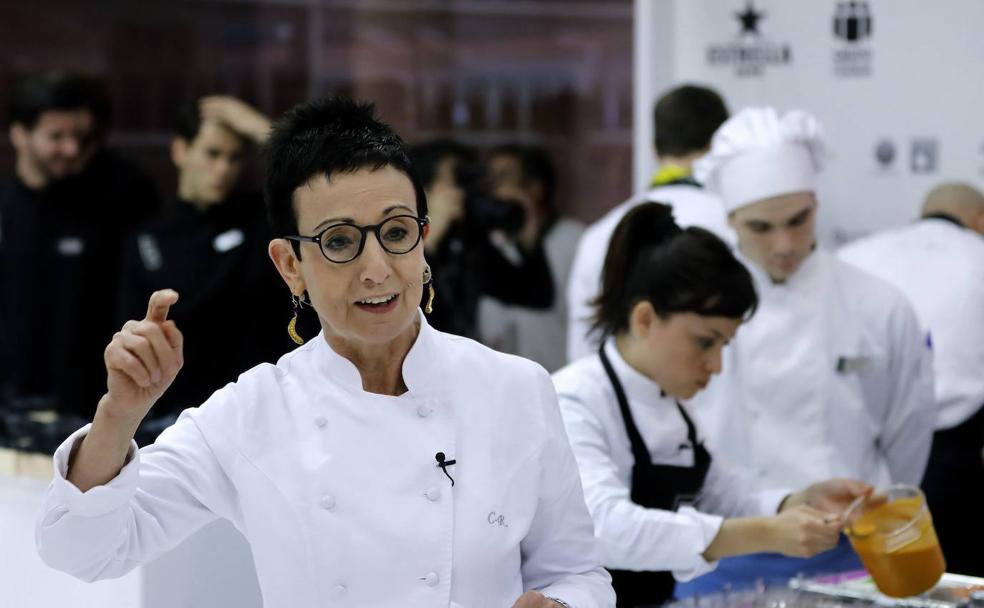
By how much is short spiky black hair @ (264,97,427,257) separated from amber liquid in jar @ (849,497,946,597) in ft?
2.77

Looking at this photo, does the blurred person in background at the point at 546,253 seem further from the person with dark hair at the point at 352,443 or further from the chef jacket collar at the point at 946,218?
the person with dark hair at the point at 352,443

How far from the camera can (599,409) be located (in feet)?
6.34

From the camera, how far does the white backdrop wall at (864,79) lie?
3521mm

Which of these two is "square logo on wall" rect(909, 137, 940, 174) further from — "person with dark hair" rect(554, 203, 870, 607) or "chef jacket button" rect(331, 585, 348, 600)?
"chef jacket button" rect(331, 585, 348, 600)

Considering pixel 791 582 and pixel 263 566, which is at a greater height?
pixel 263 566

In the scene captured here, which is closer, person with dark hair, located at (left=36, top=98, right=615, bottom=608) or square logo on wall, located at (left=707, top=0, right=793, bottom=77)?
person with dark hair, located at (left=36, top=98, right=615, bottom=608)

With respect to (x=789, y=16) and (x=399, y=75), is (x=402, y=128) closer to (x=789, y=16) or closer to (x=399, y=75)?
(x=399, y=75)

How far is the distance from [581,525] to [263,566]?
1.12 ft

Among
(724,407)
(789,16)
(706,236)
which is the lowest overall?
(724,407)

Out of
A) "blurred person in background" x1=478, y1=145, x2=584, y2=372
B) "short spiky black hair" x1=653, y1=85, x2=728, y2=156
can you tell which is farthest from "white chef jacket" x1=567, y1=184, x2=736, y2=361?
"blurred person in background" x1=478, y1=145, x2=584, y2=372

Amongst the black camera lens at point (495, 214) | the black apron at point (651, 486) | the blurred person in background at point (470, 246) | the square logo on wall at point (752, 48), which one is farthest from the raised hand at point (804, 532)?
the square logo on wall at point (752, 48)

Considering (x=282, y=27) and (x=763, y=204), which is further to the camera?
(x=282, y=27)

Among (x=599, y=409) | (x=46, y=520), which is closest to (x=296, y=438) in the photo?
(x=46, y=520)

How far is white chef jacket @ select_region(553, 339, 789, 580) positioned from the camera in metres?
1.85
